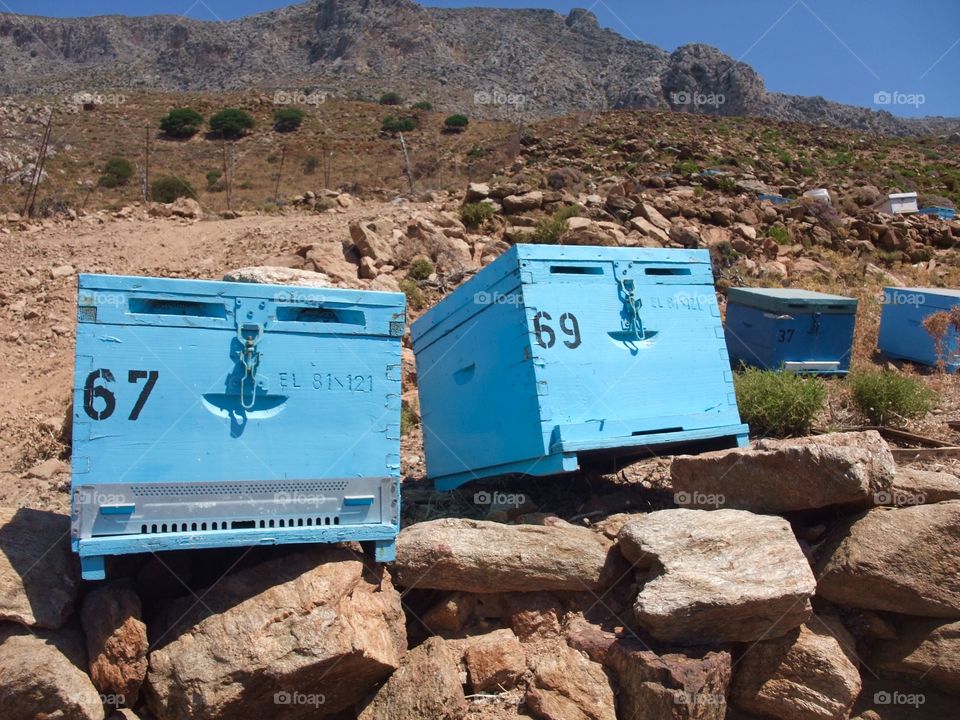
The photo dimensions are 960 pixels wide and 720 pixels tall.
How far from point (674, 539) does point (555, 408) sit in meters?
0.92

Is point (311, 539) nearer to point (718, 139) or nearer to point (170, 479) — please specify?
point (170, 479)

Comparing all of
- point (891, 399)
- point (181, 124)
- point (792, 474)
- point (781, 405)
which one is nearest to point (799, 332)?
point (891, 399)

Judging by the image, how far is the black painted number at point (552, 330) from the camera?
4.45m

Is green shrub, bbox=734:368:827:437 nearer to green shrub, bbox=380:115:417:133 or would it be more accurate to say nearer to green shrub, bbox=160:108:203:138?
green shrub, bbox=380:115:417:133

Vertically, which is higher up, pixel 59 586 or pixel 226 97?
pixel 226 97

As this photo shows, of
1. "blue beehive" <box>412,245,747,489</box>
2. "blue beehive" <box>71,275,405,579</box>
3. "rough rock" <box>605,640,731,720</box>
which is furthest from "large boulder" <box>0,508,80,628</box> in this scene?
"rough rock" <box>605,640,731,720</box>

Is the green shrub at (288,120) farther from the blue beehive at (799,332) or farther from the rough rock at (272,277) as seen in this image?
the blue beehive at (799,332)

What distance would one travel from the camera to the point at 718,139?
31016 millimetres

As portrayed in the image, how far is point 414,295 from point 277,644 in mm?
6613

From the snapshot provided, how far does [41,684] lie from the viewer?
3.17 metres

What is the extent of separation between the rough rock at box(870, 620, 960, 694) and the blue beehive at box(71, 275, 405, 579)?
8.03 feet

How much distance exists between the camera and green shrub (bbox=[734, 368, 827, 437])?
611cm

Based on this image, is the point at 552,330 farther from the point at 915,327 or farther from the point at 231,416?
the point at 915,327

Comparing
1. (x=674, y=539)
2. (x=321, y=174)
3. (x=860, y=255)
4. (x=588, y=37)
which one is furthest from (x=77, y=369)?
(x=588, y=37)
